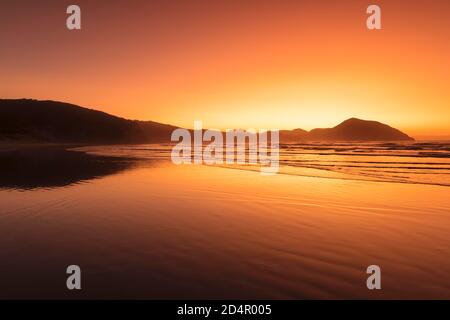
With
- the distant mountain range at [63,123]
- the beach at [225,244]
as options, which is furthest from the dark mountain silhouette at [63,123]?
the beach at [225,244]

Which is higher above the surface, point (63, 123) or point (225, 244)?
point (63, 123)

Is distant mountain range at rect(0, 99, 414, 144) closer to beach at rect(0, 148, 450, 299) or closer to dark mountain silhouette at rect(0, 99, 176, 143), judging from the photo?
dark mountain silhouette at rect(0, 99, 176, 143)

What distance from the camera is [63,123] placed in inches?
5394

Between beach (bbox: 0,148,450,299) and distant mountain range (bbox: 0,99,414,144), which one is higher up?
distant mountain range (bbox: 0,99,414,144)

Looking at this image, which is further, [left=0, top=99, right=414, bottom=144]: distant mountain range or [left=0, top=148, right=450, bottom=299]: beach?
[left=0, top=99, right=414, bottom=144]: distant mountain range

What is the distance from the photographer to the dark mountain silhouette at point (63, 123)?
120875 mm

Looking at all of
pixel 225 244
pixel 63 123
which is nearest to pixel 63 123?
pixel 63 123

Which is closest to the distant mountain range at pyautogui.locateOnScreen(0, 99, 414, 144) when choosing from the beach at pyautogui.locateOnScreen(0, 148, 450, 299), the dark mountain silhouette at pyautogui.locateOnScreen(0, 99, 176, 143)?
the dark mountain silhouette at pyautogui.locateOnScreen(0, 99, 176, 143)

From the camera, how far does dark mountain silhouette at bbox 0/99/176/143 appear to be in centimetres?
12088

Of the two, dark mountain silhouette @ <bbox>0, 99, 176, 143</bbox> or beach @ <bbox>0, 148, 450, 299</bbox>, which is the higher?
dark mountain silhouette @ <bbox>0, 99, 176, 143</bbox>

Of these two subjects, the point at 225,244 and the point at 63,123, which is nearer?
the point at 225,244

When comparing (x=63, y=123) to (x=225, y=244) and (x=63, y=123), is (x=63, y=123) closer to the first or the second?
(x=63, y=123)

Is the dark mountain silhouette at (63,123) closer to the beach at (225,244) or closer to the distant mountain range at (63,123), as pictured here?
the distant mountain range at (63,123)
